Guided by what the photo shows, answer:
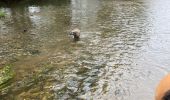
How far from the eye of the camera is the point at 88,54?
14438 mm

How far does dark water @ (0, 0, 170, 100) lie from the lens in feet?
33.3

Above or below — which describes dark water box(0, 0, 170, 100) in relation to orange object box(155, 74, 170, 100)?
below

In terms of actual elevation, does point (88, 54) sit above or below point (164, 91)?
below

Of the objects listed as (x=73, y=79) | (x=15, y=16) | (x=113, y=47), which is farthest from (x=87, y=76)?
(x=15, y=16)

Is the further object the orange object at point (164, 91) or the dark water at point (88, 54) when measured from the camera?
the dark water at point (88, 54)

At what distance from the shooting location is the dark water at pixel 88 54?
10156mm

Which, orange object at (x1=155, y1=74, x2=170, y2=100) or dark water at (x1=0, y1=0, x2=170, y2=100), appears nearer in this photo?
orange object at (x1=155, y1=74, x2=170, y2=100)

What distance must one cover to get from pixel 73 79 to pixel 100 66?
1.81m

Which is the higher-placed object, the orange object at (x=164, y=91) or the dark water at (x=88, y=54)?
the orange object at (x=164, y=91)

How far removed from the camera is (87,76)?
11.4 m

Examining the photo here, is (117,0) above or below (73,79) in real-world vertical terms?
above

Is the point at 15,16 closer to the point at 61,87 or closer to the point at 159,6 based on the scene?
the point at 159,6

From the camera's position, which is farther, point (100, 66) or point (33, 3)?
point (33, 3)

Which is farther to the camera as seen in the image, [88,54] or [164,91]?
[88,54]
